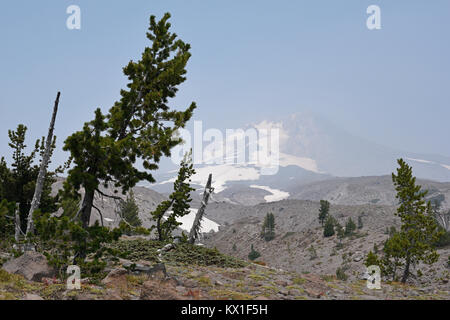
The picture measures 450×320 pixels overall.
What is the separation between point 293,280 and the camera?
13.9 meters

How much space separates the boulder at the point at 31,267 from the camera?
1047 cm

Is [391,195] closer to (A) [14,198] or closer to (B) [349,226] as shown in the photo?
(B) [349,226]

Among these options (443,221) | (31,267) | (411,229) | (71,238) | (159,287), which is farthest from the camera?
(443,221)

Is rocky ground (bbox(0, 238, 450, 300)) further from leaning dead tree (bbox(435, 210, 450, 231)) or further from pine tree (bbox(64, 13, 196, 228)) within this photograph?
leaning dead tree (bbox(435, 210, 450, 231))

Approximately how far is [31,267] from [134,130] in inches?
228

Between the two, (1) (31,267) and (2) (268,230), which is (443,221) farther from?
(1) (31,267)

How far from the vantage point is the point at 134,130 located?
1233cm

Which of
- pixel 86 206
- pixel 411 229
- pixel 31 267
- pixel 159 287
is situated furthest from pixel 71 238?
pixel 411 229

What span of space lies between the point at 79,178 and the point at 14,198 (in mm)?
12651

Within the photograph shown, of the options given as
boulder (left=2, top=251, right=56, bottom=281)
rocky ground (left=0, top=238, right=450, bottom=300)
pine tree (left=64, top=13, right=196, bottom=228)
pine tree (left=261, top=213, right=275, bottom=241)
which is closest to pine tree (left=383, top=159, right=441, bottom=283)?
rocky ground (left=0, top=238, right=450, bottom=300)

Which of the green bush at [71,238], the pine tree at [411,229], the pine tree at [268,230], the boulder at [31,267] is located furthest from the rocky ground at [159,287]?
the pine tree at [268,230]

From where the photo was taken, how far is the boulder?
10469 millimetres

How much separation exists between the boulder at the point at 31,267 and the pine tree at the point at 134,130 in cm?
183

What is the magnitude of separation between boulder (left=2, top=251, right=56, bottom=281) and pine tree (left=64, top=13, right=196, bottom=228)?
1835 millimetres
